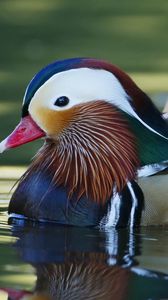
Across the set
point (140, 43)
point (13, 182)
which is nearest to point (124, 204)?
point (13, 182)

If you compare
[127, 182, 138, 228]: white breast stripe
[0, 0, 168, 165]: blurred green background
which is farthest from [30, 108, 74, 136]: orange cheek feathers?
[0, 0, 168, 165]: blurred green background

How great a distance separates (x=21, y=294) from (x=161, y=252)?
115cm

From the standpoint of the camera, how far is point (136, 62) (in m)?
12.2

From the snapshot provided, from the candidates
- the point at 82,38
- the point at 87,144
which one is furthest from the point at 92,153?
the point at 82,38

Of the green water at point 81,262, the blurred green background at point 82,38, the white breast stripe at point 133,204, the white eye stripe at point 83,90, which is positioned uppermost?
the blurred green background at point 82,38

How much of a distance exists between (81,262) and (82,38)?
5.77 metres

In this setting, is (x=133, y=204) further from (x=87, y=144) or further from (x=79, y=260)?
(x=79, y=260)

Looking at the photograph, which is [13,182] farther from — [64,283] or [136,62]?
[136,62]

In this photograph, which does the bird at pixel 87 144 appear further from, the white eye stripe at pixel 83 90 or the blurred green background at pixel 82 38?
the blurred green background at pixel 82 38

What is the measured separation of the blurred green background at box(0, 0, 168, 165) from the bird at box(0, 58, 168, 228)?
195cm

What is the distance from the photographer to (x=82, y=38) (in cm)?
1306

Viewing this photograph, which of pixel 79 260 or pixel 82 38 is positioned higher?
pixel 82 38

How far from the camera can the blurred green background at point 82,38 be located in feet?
37.8

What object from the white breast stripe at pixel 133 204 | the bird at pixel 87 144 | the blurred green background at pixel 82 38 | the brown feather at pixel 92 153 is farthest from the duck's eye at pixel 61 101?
the blurred green background at pixel 82 38
